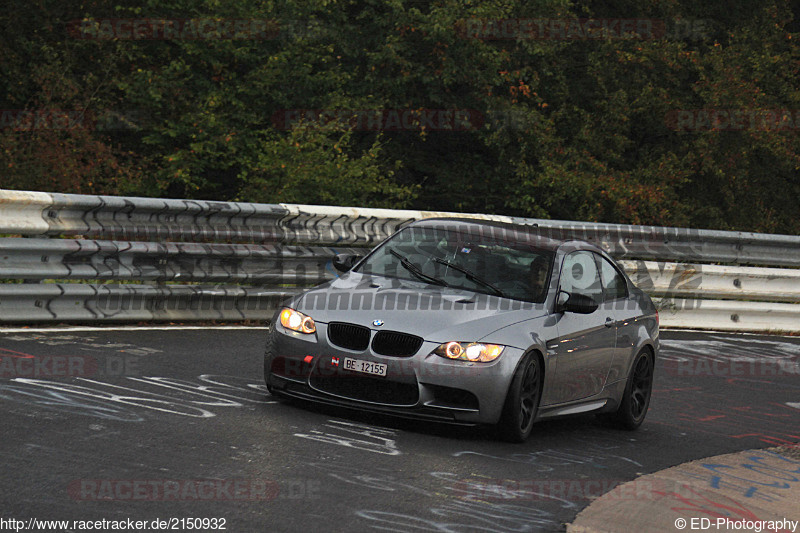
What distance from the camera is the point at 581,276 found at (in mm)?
10242

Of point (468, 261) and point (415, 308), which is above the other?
point (468, 261)

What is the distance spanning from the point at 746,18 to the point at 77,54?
18.6 m

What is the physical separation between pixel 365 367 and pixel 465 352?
0.68 m

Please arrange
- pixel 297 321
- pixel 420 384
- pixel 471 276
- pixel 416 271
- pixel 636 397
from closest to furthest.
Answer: pixel 420 384, pixel 297 321, pixel 471 276, pixel 416 271, pixel 636 397

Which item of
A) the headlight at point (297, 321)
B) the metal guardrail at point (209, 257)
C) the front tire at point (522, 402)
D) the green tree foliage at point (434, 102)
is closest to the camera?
the front tire at point (522, 402)

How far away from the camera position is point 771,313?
18.2 metres

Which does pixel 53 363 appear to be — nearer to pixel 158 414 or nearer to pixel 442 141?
pixel 158 414

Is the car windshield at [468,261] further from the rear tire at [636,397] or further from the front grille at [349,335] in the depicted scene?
the rear tire at [636,397]

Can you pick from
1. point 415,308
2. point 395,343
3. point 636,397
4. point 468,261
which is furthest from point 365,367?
point 636,397

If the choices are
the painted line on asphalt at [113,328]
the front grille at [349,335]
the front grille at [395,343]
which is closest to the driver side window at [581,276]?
the front grille at [395,343]

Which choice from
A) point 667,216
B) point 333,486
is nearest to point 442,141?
point 667,216

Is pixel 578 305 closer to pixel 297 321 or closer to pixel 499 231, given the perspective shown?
pixel 499 231

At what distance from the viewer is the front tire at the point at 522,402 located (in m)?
8.67

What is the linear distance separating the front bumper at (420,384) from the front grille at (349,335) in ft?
0.13
